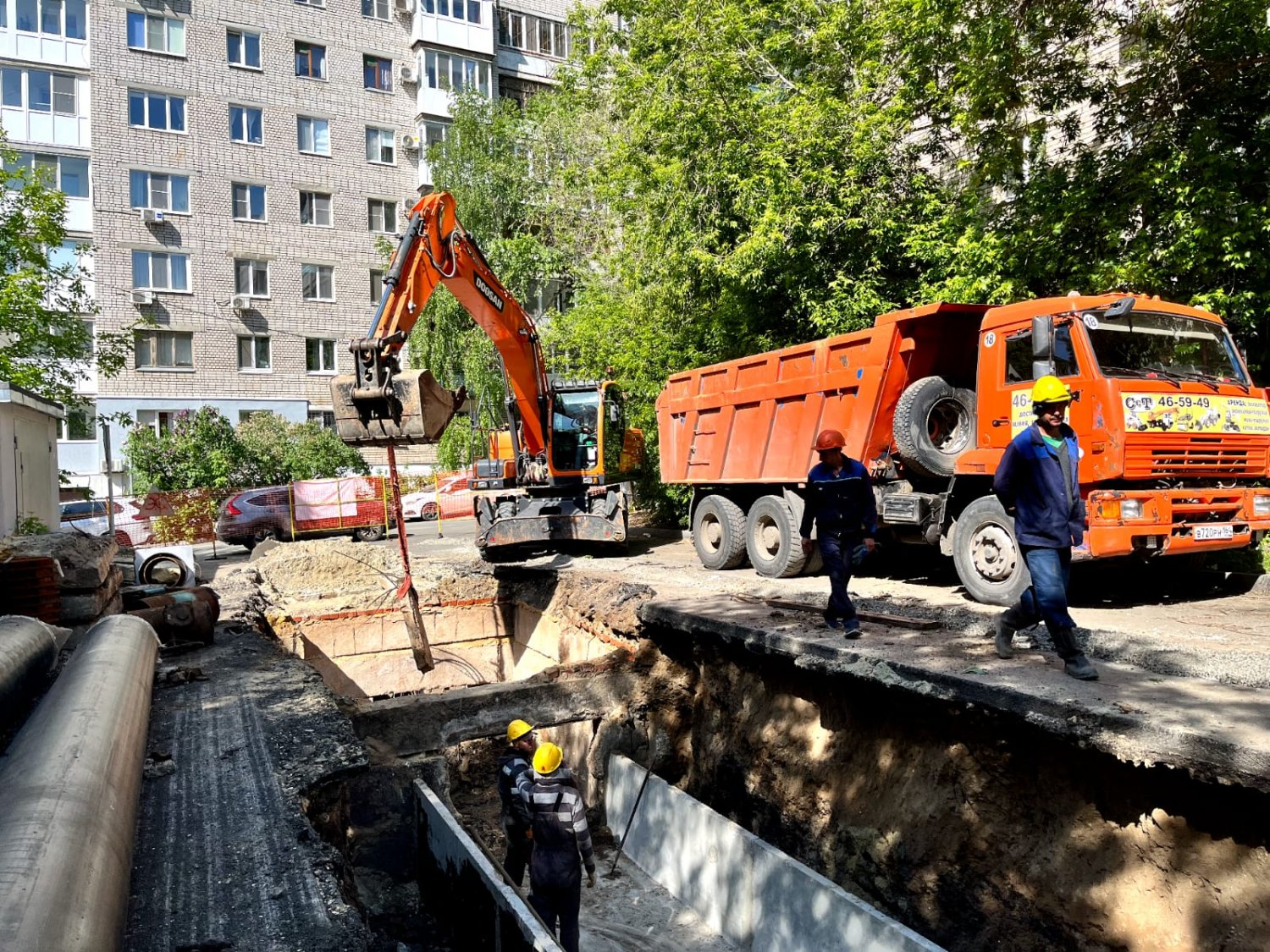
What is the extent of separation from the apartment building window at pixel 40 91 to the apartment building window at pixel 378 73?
27.9 ft

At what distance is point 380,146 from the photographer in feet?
96.5

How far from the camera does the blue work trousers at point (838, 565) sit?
6.28 meters

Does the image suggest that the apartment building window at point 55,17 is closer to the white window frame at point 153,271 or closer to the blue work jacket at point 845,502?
the white window frame at point 153,271

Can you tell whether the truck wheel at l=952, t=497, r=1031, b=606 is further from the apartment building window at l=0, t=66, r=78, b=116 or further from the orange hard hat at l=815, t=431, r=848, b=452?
the apartment building window at l=0, t=66, r=78, b=116

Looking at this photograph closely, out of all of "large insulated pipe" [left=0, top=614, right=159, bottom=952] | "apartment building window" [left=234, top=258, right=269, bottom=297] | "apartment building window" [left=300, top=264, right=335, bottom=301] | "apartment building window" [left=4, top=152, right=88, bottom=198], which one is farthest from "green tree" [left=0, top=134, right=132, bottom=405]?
"large insulated pipe" [left=0, top=614, right=159, bottom=952]

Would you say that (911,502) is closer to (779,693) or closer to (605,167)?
(779,693)

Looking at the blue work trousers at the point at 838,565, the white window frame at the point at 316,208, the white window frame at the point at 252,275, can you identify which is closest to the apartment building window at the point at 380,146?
the white window frame at the point at 316,208

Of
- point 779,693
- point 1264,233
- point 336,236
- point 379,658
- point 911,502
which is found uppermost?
point 336,236

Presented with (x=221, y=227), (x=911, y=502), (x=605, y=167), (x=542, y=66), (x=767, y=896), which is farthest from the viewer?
(x=542, y=66)

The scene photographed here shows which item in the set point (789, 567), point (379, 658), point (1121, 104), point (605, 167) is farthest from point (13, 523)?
point (1121, 104)

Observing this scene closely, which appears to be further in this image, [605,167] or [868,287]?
[605,167]

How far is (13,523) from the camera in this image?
12336 millimetres

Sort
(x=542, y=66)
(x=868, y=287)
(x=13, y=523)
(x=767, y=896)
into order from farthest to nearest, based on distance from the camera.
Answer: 1. (x=542, y=66)
2. (x=868, y=287)
3. (x=13, y=523)
4. (x=767, y=896)

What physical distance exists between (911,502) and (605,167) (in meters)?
11.9
